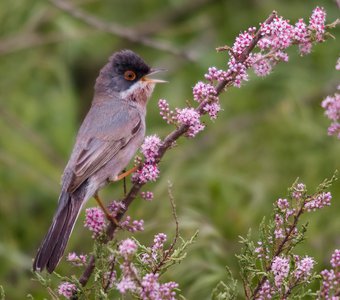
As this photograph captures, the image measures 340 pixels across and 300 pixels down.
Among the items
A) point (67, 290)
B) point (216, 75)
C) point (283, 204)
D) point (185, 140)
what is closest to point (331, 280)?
point (283, 204)

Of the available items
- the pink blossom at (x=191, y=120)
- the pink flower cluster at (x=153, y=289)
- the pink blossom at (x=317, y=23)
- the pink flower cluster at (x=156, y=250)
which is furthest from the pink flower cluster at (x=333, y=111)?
the pink flower cluster at (x=153, y=289)

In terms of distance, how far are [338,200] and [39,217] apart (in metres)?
3.55

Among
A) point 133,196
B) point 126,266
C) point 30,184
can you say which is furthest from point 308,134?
point 126,266

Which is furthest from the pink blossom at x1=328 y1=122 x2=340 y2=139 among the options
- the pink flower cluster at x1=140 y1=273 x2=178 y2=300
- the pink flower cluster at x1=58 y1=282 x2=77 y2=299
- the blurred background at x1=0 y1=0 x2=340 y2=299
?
the blurred background at x1=0 y1=0 x2=340 y2=299

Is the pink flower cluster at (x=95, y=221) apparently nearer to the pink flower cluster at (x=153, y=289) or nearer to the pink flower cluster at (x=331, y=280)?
the pink flower cluster at (x=153, y=289)

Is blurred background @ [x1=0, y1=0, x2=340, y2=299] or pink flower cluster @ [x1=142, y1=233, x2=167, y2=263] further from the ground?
blurred background @ [x1=0, y1=0, x2=340, y2=299]

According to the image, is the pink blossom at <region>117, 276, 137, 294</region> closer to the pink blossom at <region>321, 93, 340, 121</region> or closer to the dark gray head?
the pink blossom at <region>321, 93, 340, 121</region>

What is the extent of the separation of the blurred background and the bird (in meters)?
0.62

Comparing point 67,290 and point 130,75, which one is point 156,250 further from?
point 130,75

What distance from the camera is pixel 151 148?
3.85 meters

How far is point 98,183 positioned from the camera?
524 centimetres

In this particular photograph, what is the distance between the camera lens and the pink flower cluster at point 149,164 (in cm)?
378

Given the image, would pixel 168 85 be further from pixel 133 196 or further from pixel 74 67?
pixel 133 196

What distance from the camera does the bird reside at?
192 inches
